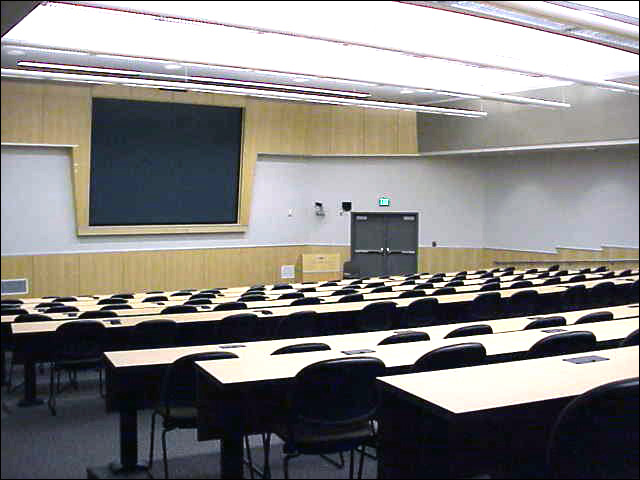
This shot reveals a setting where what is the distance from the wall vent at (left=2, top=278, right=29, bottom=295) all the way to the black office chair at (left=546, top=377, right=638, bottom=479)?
45.6ft

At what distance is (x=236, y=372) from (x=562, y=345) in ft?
7.40

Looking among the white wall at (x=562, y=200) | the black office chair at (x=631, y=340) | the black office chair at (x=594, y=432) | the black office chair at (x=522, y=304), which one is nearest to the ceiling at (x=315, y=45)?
the white wall at (x=562, y=200)

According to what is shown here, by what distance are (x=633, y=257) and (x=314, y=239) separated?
25.5 ft

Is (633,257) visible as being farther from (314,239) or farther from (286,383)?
(286,383)

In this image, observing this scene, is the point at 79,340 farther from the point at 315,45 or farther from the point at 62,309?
the point at 315,45

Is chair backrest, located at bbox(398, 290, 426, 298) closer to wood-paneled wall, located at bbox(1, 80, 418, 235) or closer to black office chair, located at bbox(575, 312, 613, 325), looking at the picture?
black office chair, located at bbox(575, 312, 613, 325)

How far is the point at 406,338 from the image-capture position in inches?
214

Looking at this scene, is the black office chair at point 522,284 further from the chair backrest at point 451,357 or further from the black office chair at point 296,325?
the chair backrest at point 451,357

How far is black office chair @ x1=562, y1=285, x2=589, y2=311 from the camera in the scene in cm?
966

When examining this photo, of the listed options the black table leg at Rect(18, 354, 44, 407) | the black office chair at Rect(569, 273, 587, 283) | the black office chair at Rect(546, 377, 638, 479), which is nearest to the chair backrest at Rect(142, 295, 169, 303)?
the black table leg at Rect(18, 354, 44, 407)

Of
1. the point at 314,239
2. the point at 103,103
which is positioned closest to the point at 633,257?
the point at 314,239

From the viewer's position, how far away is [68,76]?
11.4 m

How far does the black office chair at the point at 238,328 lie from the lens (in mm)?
7180

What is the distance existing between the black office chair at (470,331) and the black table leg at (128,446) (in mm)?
2427
